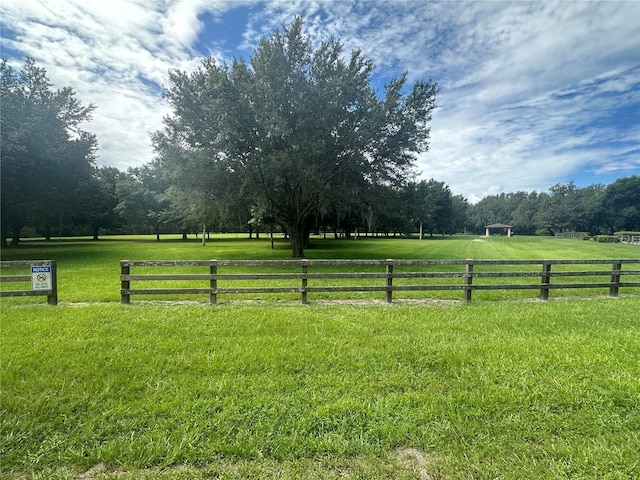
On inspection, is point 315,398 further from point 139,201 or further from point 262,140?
point 139,201

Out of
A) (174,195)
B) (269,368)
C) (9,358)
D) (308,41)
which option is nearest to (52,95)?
(174,195)

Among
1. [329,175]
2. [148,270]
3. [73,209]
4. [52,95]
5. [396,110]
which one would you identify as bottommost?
[148,270]

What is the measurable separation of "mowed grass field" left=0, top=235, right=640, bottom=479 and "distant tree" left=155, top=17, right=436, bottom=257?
1167cm

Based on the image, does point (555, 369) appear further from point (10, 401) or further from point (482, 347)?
point (10, 401)

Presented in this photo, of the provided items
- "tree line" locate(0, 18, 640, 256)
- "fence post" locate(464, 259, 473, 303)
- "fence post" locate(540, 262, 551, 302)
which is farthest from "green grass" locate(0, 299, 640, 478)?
"tree line" locate(0, 18, 640, 256)

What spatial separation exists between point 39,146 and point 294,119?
15.9m

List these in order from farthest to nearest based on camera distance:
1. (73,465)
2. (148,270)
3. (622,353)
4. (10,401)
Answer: (148,270) < (622,353) < (10,401) < (73,465)

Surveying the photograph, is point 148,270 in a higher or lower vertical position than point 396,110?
lower

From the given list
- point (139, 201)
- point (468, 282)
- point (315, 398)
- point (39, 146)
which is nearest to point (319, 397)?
point (315, 398)

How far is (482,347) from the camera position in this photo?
4.81 metres

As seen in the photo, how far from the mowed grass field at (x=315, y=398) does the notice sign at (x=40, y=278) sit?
3.39 ft

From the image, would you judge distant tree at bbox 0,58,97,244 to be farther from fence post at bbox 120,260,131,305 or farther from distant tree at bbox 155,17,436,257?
fence post at bbox 120,260,131,305

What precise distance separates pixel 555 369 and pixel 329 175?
14919 mm

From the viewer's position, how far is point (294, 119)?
52.5ft
